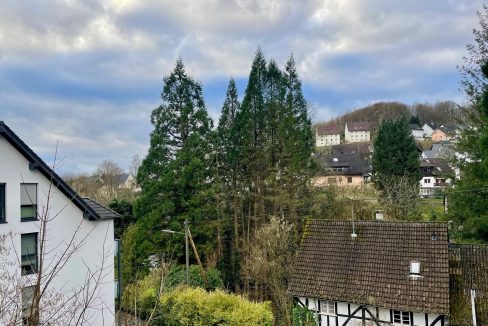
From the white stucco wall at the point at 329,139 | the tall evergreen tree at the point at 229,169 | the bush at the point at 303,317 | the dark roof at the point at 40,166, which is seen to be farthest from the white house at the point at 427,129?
the dark roof at the point at 40,166

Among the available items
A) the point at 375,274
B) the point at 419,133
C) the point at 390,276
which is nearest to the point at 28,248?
the point at 375,274

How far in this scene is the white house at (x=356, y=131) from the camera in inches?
4656

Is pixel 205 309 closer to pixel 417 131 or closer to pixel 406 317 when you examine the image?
pixel 406 317

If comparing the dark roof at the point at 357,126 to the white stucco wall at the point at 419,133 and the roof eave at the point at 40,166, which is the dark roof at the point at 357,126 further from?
the roof eave at the point at 40,166

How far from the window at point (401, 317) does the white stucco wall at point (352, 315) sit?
0.56 feet

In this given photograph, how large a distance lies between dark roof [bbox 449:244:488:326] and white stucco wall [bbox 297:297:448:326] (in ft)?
2.38

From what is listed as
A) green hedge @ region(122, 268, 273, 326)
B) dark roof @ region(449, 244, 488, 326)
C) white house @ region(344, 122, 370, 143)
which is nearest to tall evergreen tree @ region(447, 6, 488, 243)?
dark roof @ region(449, 244, 488, 326)

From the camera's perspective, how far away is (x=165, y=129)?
25.1m

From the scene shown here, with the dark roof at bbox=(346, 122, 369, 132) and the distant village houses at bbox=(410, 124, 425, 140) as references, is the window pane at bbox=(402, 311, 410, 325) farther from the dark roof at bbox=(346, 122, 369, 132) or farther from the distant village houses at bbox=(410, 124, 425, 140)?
the dark roof at bbox=(346, 122, 369, 132)

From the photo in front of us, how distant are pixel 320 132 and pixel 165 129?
93.3 m

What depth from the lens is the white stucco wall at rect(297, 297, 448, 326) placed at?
14.8m

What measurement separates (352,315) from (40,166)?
42.3 feet

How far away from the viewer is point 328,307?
54.1 ft

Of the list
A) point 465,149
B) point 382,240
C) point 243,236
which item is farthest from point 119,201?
point 465,149
